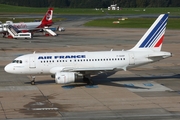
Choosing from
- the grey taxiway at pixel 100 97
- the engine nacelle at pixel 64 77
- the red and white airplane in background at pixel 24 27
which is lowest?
the grey taxiway at pixel 100 97

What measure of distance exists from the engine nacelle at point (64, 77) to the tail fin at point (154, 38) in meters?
8.61

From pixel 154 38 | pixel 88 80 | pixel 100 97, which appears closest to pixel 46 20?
pixel 154 38

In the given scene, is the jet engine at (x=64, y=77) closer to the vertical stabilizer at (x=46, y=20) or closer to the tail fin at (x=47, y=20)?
the vertical stabilizer at (x=46, y=20)

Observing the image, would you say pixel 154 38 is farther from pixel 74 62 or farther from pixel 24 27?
pixel 24 27

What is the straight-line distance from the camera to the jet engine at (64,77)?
4341 cm

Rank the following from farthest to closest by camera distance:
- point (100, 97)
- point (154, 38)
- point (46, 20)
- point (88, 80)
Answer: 1. point (46, 20)
2. point (154, 38)
3. point (88, 80)
4. point (100, 97)

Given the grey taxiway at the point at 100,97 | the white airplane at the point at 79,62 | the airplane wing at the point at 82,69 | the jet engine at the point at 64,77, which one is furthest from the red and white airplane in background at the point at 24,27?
the jet engine at the point at 64,77

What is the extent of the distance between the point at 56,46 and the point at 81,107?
49.8 metres

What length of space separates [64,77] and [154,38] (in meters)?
11.6

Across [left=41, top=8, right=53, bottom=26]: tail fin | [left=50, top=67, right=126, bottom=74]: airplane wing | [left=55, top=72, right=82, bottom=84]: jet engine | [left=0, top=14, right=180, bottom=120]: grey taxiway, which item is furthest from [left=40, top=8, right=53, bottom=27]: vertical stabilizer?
[left=55, top=72, right=82, bottom=84]: jet engine

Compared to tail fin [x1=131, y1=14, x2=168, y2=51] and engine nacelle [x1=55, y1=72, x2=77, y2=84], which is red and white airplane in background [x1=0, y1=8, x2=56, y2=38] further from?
engine nacelle [x1=55, y1=72, x2=77, y2=84]

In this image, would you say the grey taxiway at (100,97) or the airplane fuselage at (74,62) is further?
the airplane fuselage at (74,62)

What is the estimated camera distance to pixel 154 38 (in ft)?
158

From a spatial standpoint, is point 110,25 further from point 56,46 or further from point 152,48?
point 152,48
